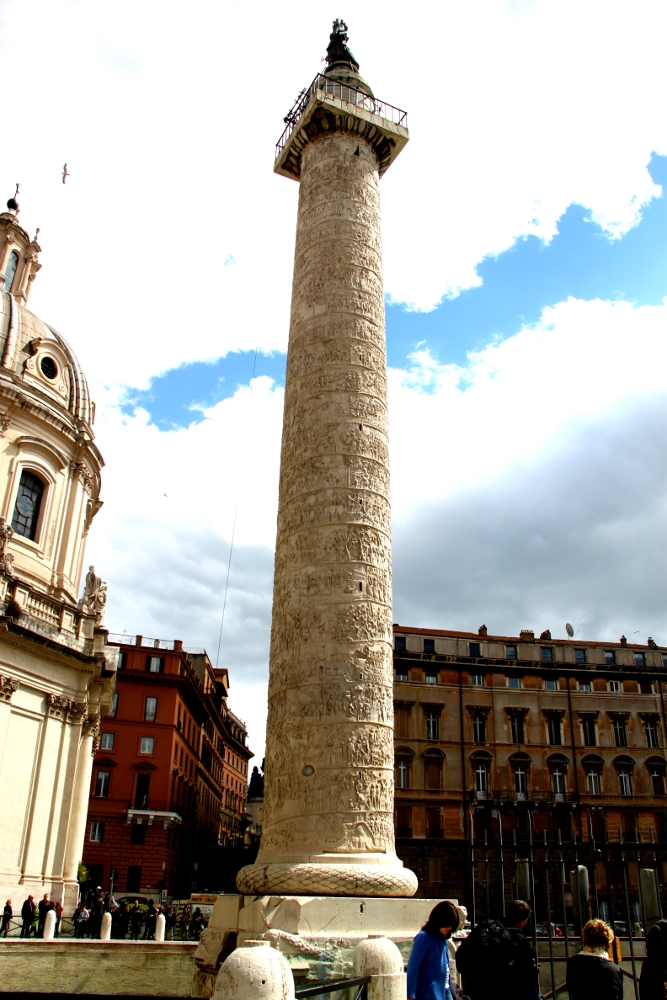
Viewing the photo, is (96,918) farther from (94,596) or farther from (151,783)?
(151,783)

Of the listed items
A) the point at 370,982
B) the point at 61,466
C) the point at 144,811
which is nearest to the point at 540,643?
the point at 144,811

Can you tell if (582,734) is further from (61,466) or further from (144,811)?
(61,466)

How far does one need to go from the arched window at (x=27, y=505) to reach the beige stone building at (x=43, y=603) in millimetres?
31

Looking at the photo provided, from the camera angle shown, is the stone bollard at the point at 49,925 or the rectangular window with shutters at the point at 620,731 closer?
the stone bollard at the point at 49,925

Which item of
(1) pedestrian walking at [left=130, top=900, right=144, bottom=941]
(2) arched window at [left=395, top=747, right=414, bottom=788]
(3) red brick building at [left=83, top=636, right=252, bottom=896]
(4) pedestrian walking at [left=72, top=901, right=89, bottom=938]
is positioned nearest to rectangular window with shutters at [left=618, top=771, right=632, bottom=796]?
(2) arched window at [left=395, top=747, right=414, bottom=788]

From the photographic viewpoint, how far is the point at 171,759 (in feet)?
119

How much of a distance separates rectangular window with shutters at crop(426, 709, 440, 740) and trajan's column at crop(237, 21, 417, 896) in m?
26.7

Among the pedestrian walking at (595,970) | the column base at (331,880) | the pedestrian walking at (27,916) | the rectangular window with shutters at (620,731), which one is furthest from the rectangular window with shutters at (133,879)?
the pedestrian walking at (595,970)

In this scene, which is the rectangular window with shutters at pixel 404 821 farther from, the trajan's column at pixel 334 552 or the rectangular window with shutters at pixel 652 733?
the trajan's column at pixel 334 552

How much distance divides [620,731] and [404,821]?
11347mm

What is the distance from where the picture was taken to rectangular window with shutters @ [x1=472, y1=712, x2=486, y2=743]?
119 feet

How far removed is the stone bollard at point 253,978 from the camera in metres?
3.70

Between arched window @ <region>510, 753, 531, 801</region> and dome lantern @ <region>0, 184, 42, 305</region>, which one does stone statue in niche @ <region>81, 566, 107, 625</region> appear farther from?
arched window @ <region>510, 753, 531, 801</region>

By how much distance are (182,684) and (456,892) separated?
15.1 m
